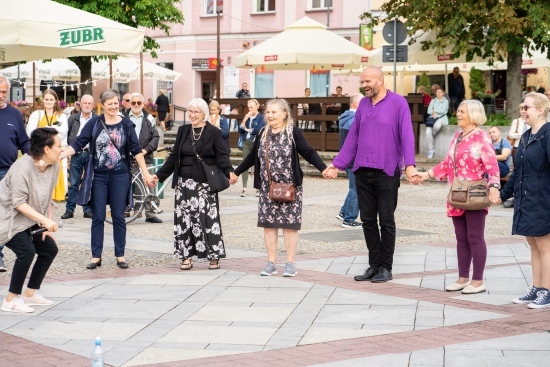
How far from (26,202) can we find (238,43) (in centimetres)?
3966

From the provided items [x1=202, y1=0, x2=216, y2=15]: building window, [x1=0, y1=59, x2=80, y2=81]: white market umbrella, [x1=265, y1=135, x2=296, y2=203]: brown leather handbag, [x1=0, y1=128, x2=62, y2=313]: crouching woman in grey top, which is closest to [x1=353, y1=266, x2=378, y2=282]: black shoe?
[x1=265, y1=135, x2=296, y2=203]: brown leather handbag

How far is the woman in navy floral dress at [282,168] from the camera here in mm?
10281

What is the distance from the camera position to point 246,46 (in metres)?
46.9

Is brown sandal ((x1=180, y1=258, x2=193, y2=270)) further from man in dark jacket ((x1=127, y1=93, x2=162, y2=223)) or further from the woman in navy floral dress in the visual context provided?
man in dark jacket ((x1=127, y1=93, x2=162, y2=223))

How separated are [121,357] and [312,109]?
1941cm

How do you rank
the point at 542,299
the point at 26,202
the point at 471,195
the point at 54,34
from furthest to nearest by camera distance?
the point at 54,34 → the point at 471,195 → the point at 542,299 → the point at 26,202

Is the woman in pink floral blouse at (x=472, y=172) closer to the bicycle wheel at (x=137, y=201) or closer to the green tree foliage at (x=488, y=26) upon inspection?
the bicycle wheel at (x=137, y=201)

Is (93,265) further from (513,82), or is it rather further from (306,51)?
(513,82)

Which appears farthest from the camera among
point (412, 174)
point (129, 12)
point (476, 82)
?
point (476, 82)

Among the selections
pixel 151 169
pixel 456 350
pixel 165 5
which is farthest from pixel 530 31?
pixel 456 350

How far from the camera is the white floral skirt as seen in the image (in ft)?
35.1

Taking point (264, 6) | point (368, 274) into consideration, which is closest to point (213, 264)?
point (368, 274)

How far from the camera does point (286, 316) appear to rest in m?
8.30

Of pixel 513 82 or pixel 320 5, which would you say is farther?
pixel 320 5
